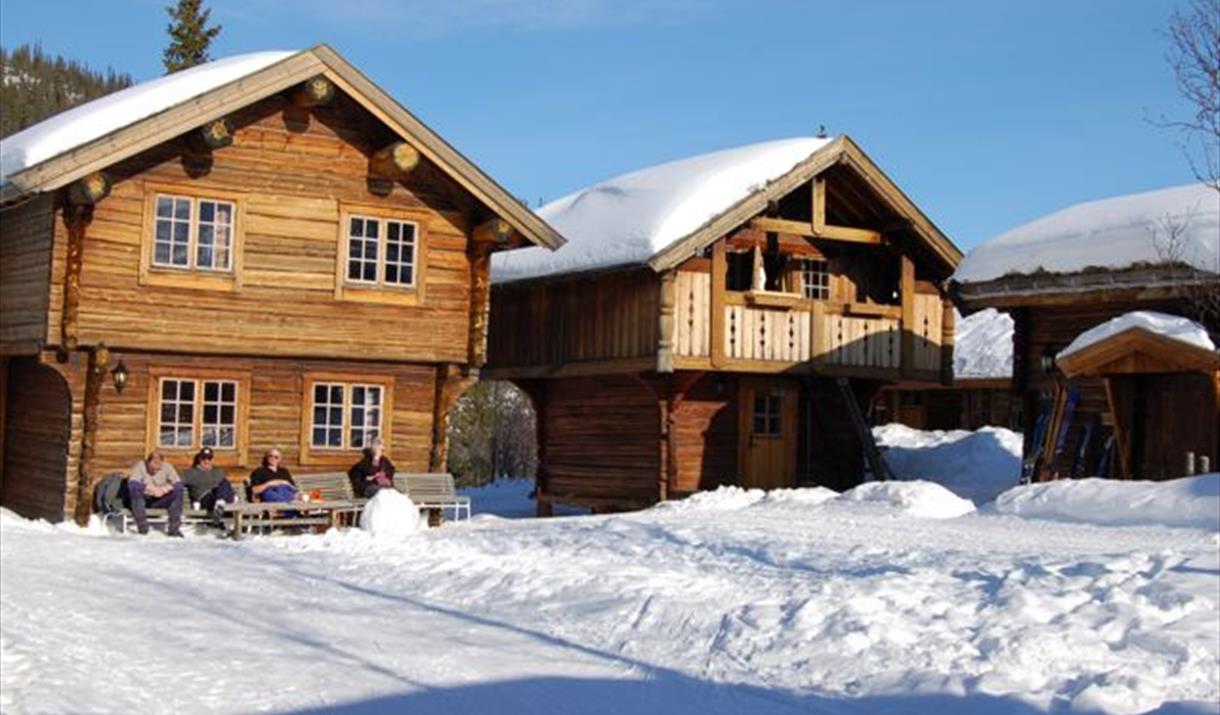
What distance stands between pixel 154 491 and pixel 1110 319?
14.9m

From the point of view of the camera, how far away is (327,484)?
2161 centimetres

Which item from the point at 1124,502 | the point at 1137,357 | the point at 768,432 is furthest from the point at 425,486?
the point at 1137,357

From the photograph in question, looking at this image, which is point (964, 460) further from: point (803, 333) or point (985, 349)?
point (985, 349)

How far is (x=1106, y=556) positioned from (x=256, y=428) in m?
13.1

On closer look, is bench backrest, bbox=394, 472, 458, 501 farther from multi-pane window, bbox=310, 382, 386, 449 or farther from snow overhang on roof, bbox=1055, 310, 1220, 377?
snow overhang on roof, bbox=1055, 310, 1220, 377

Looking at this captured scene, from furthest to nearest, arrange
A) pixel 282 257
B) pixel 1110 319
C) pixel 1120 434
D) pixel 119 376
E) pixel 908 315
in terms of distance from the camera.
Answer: pixel 908 315
pixel 1110 319
pixel 1120 434
pixel 282 257
pixel 119 376

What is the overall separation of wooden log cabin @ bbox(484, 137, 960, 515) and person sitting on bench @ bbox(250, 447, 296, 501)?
278 inches

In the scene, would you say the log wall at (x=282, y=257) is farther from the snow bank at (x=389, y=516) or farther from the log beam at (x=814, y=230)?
the log beam at (x=814, y=230)

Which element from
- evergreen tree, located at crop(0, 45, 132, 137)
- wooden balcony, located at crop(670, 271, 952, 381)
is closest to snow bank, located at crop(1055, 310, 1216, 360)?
wooden balcony, located at crop(670, 271, 952, 381)

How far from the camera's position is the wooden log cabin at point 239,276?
20359 millimetres

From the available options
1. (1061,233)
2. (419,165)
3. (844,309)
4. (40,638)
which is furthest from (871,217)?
(40,638)

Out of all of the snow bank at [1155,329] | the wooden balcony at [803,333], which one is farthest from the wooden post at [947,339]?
the snow bank at [1155,329]

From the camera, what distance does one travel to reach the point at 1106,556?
43.1 feet

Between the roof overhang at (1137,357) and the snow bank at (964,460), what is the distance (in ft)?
17.9
